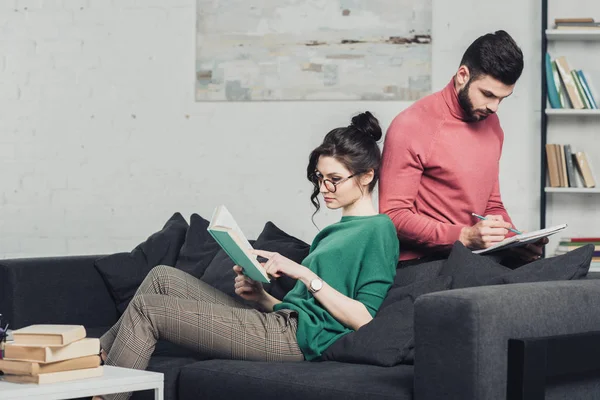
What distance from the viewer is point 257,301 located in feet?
8.84

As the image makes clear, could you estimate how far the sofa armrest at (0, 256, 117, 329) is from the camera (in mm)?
3229

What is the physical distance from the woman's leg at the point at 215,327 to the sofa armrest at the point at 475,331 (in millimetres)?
597

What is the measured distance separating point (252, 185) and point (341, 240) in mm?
1998

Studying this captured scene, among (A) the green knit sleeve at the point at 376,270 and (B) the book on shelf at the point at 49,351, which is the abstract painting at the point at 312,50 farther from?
(B) the book on shelf at the point at 49,351

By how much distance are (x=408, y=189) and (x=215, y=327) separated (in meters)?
0.78

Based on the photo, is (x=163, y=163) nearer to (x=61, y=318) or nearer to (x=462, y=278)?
(x=61, y=318)

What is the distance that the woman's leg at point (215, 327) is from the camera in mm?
2389

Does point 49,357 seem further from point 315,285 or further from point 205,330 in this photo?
point 315,285

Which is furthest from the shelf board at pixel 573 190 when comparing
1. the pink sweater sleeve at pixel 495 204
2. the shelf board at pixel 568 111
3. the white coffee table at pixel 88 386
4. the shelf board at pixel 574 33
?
the white coffee table at pixel 88 386

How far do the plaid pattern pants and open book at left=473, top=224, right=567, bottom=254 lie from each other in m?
0.61

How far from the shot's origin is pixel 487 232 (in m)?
2.65

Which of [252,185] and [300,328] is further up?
[252,185]

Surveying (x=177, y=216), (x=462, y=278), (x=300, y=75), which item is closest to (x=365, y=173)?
(x=462, y=278)

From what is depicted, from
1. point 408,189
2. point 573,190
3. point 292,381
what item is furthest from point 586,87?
point 292,381
